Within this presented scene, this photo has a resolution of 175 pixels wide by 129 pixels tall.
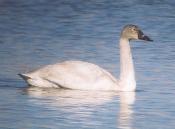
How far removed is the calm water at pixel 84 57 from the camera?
44.4 ft

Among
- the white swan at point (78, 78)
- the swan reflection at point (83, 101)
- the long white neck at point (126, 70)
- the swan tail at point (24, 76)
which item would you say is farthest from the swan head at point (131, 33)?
the swan tail at point (24, 76)

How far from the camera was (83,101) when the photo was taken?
1488 cm

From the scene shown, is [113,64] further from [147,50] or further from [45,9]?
[45,9]

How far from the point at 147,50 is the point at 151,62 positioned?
1701 mm

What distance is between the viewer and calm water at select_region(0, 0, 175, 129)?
13547 millimetres

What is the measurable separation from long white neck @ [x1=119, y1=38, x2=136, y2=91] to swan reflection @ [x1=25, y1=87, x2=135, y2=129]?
0.20 meters

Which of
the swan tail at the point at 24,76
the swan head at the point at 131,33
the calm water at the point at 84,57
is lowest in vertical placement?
the calm water at the point at 84,57

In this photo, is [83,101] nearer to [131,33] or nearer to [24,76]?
[24,76]

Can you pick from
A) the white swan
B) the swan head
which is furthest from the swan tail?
the swan head

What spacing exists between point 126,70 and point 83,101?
76.4 inches

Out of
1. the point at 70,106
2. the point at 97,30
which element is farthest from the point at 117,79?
the point at 97,30

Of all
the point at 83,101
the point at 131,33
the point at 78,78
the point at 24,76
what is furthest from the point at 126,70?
the point at 83,101

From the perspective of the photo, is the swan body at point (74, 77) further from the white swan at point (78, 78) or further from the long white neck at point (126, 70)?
the long white neck at point (126, 70)

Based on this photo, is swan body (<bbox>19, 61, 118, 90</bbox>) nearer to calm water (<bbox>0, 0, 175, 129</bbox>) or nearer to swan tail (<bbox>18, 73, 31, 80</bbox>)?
swan tail (<bbox>18, 73, 31, 80</bbox>)
